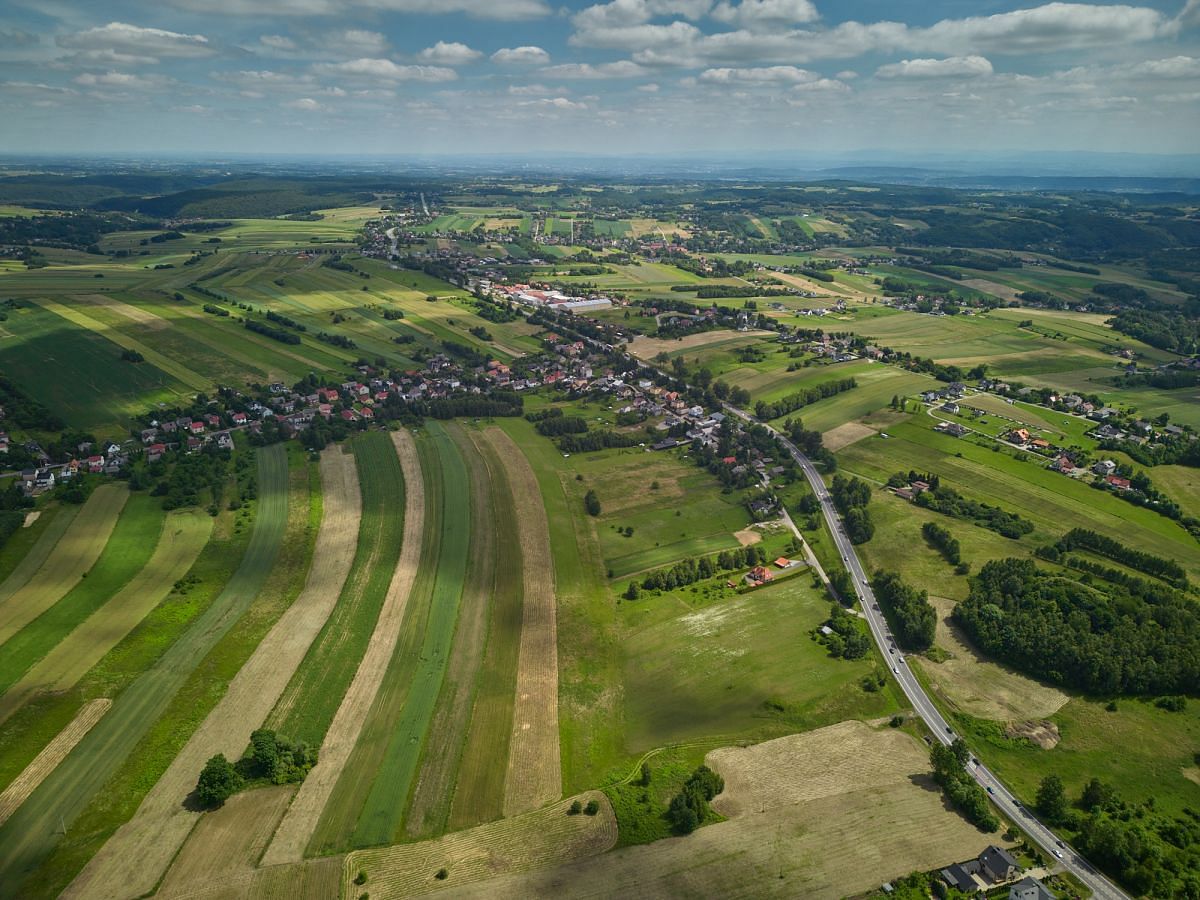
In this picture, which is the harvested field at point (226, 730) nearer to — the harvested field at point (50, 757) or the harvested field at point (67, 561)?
the harvested field at point (50, 757)

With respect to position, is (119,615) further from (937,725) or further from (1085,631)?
(1085,631)

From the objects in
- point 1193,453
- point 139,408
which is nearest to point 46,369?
point 139,408

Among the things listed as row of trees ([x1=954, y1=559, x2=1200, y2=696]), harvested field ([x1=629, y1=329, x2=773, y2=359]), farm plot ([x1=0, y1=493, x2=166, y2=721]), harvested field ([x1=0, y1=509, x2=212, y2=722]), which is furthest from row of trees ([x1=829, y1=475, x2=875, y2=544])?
farm plot ([x1=0, y1=493, x2=166, y2=721])

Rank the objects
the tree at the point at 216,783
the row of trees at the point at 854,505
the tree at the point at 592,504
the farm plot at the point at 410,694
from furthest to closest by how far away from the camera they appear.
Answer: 1. the tree at the point at 592,504
2. the row of trees at the point at 854,505
3. the farm plot at the point at 410,694
4. the tree at the point at 216,783

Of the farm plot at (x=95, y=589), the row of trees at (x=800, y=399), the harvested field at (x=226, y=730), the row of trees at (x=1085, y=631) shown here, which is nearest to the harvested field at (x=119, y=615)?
the farm plot at (x=95, y=589)

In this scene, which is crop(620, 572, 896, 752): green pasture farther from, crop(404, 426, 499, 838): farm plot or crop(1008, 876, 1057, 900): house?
crop(1008, 876, 1057, 900): house

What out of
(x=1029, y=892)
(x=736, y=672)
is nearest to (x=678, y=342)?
(x=736, y=672)

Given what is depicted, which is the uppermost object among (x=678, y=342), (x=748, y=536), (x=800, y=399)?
(x=678, y=342)
